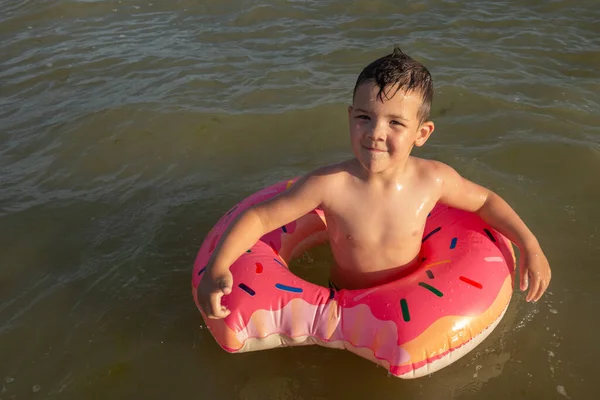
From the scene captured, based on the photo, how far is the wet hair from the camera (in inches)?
87.0

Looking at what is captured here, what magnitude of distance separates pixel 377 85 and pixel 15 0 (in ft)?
25.1

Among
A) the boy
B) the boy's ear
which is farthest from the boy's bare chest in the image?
the boy's ear

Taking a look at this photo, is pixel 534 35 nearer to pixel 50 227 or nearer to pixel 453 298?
pixel 453 298

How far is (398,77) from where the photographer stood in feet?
7.25

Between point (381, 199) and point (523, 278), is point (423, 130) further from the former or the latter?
point (523, 278)

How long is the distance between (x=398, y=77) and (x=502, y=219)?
3.49ft

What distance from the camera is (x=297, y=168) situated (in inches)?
175

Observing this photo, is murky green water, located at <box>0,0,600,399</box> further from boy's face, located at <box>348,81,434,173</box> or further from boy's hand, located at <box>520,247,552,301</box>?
boy's face, located at <box>348,81,434,173</box>

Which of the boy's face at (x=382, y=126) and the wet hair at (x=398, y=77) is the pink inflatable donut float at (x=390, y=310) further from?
the wet hair at (x=398, y=77)

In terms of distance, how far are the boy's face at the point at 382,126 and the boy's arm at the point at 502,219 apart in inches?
16.8

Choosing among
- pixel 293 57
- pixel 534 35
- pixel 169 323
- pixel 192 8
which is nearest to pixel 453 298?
pixel 169 323

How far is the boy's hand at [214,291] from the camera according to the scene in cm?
250

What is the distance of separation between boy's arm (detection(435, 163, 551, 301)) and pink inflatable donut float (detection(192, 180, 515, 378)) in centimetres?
10

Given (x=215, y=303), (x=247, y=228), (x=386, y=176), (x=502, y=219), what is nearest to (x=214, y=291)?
(x=215, y=303)
